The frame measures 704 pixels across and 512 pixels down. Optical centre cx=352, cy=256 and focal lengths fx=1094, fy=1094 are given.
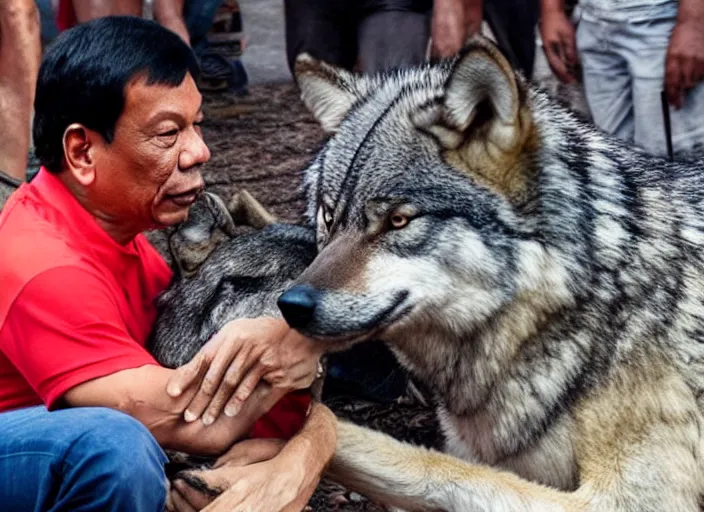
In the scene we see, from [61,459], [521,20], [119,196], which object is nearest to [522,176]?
[119,196]

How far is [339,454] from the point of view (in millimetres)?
3088

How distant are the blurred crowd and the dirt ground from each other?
0.63 metres

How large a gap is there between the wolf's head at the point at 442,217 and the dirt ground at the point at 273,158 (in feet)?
4.39

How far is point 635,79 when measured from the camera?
4531 millimetres

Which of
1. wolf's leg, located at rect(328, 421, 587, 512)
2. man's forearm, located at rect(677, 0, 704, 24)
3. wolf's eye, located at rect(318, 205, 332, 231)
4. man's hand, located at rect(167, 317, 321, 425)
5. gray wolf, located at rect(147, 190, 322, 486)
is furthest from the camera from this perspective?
man's forearm, located at rect(677, 0, 704, 24)

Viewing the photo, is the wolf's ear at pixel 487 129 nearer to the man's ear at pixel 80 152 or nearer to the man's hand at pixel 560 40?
the man's ear at pixel 80 152

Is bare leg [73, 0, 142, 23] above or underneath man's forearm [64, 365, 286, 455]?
above

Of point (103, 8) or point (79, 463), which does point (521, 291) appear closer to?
point (79, 463)

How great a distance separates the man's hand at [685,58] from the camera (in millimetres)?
4207

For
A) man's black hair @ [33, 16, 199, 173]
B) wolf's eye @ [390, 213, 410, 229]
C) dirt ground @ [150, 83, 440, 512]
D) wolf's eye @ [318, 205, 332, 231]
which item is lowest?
dirt ground @ [150, 83, 440, 512]

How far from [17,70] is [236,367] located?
286 cm

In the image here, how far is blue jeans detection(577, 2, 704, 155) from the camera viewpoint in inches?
174

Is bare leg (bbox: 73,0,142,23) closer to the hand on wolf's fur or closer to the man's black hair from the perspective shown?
the man's black hair

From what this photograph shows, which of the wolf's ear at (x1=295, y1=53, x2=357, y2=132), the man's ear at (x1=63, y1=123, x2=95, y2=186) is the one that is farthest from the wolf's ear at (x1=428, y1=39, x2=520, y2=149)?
the man's ear at (x1=63, y1=123, x2=95, y2=186)
